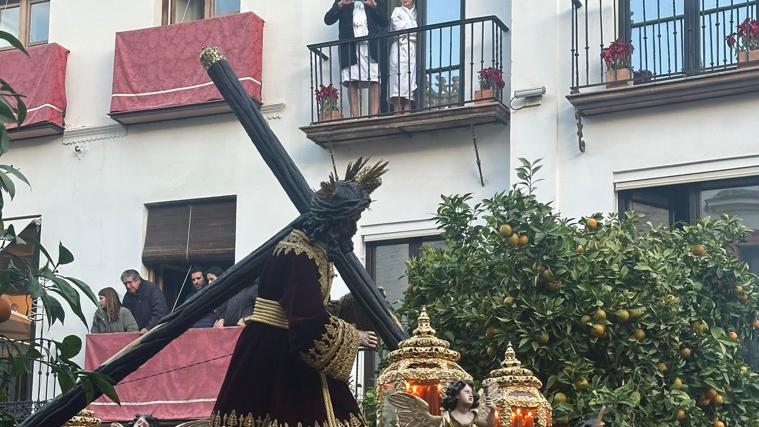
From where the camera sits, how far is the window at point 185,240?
17.3 m

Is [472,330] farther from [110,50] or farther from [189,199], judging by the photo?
[110,50]

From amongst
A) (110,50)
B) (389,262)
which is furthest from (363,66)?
(110,50)

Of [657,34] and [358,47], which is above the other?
[358,47]

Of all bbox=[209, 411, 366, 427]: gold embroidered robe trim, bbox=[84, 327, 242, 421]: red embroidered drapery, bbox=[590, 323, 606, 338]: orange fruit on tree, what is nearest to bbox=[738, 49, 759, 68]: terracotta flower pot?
bbox=[590, 323, 606, 338]: orange fruit on tree

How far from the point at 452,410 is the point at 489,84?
873cm

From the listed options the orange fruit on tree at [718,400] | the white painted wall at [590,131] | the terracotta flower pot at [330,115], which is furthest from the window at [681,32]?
the orange fruit on tree at [718,400]

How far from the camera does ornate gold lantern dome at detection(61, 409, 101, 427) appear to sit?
28.6 ft

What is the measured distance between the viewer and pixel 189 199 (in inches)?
690

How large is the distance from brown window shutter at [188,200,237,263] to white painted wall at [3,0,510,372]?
0.19m

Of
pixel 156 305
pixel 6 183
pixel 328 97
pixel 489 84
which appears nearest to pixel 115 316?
pixel 156 305

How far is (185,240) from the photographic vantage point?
17516 mm

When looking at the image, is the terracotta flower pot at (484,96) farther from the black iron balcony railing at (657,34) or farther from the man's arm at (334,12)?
the man's arm at (334,12)

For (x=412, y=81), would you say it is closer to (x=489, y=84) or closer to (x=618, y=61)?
(x=489, y=84)

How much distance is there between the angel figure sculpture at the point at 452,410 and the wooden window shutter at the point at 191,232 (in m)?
9.91
